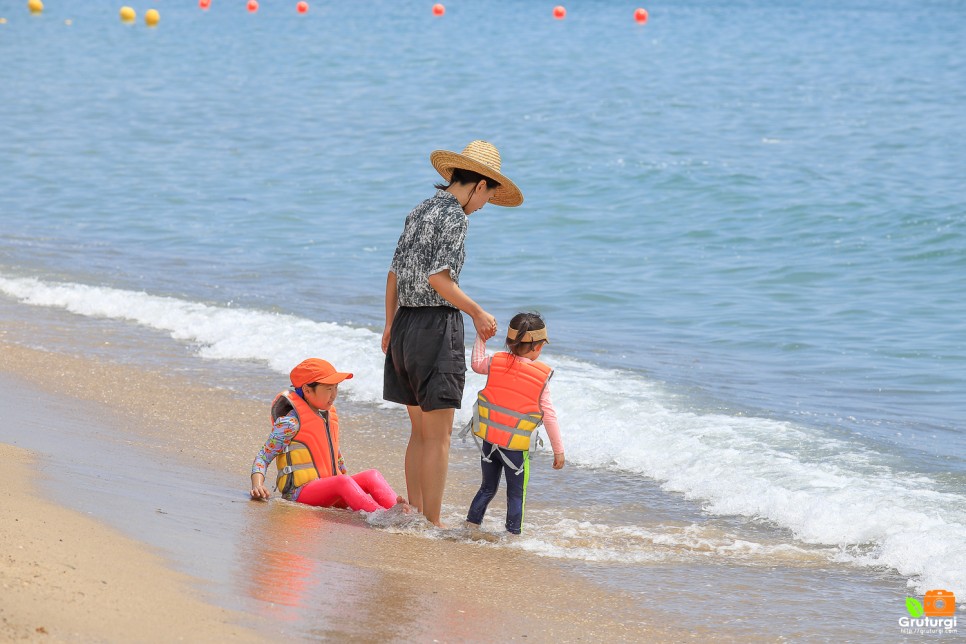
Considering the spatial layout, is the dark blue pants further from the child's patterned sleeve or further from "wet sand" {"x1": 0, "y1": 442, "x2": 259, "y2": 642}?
"wet sand" {"x1": 0, "y1": 442, "x2": 259, "y2": 642}

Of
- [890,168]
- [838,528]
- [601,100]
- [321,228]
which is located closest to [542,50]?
[601,100]

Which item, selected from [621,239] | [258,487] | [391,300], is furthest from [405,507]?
[621,239]

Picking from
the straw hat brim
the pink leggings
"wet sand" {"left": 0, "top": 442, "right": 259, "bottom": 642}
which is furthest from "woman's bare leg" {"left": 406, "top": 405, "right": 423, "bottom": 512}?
"wet sand" {"left": 0, "top": 442, "right": 259, "bottom": 642}

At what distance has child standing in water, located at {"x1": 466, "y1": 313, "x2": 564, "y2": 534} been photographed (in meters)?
5.62

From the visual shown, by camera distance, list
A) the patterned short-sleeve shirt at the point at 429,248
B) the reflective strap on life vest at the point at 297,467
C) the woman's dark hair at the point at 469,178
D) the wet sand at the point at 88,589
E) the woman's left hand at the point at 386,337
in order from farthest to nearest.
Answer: the reflective strap on life vest at the point at 297,467
the woman's left hand at the point at 386,337
the woman's dark hair at the point at 469,178
the patterned short-sleeve shirt at the point at 429,248
the wet sand at the point at 88,589

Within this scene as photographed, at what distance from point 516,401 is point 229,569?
5.60 ft

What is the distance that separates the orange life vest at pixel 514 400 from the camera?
18.5ft

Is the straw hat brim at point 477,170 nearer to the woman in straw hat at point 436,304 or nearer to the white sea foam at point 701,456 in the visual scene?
the woman in straw hat at point 436,304

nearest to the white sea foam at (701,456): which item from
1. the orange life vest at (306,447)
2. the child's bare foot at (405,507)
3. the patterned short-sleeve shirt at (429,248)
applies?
the child's bare foot at (405,507)

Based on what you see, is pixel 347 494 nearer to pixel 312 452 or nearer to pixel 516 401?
pixel 312 452

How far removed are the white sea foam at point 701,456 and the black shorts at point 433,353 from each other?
858 millimetres

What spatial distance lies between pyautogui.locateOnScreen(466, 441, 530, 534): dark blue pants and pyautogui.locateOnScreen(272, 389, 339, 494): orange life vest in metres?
0.73

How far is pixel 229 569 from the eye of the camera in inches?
175

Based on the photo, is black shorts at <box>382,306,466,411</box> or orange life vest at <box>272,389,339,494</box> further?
orange life vest at <box>272,389,339,494</box>
